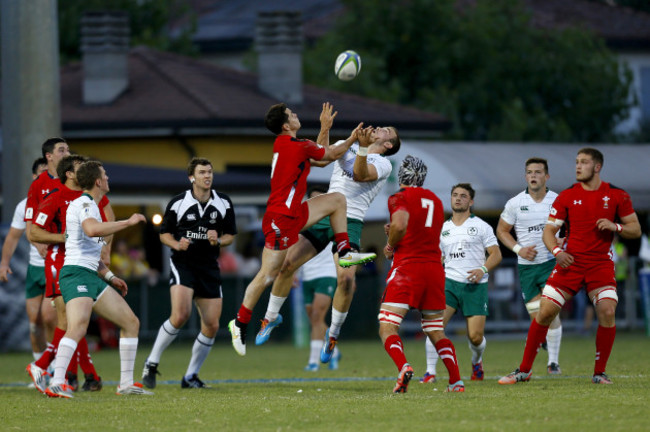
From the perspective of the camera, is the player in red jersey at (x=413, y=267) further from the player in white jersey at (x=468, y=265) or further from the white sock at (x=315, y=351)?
the white sock at (x=315, y=351)

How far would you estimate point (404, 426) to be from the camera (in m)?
10.1

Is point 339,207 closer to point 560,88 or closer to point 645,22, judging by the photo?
point 560,88

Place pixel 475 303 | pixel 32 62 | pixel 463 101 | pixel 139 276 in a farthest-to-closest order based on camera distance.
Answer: pixel 463 101
pixel 139 276
pixel 32 62
pixel 475 303

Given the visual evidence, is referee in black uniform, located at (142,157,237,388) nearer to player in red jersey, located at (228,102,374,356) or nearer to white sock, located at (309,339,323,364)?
player in red jersey, located at (228,102,374,356)

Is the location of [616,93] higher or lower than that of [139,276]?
higher

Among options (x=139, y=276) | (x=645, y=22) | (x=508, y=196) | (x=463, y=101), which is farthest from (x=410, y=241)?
(x=645, y=22)

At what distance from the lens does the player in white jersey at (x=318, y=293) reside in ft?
60.2

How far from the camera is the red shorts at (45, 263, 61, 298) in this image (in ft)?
44.8

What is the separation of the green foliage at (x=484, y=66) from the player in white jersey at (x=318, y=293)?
977 inches

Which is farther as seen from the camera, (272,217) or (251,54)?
(251,54)

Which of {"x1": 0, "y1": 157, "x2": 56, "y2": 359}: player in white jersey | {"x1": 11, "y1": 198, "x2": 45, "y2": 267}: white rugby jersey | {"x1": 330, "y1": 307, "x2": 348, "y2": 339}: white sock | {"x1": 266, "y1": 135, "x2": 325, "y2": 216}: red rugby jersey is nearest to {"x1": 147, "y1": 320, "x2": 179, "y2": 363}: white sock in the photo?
{"x1": 0, "y1": 157, "x2": 56, "y2": 359}: player in white jersey

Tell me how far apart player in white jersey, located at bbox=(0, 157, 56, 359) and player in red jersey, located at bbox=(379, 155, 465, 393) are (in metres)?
4.47

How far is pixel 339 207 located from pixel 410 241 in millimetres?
1689

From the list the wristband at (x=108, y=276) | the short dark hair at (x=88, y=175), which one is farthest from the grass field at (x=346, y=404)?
the short dark hair at (x=88, y=175)
